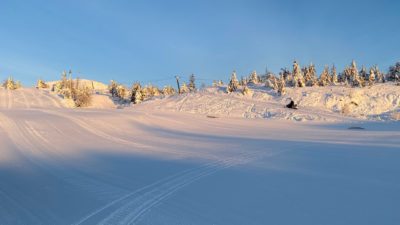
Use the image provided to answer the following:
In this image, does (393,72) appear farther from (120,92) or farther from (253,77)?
(120,92)

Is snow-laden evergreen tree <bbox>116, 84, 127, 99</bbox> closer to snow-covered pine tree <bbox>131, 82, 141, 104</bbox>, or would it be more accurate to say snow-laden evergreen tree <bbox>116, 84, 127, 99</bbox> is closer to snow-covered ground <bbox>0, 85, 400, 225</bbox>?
snow-covered pine tree <bbox>131, 82, 141, 104</bbox>

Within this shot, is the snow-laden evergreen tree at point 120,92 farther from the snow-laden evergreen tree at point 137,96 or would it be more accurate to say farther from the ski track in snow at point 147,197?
the ski track in snow at point 147,197

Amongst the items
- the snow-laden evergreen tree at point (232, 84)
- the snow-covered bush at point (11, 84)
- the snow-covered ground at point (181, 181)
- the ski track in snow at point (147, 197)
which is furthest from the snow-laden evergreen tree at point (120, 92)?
the ski track in snow at point (147, 197)

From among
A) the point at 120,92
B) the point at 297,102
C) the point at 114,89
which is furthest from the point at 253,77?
the point at 114,89

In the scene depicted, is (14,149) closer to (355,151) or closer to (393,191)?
(393,191)

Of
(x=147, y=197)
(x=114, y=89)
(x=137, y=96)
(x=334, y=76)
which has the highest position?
(x=334, y=76)

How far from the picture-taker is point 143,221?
21.1 ft

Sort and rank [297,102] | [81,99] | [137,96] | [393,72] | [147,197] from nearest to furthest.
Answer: [147,197] → [297,102] → [81,99] → [393,72] → [137,96]

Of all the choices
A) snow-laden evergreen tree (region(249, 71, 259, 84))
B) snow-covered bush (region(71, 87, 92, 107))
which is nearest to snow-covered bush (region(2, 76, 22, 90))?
snow-covered bush (region(71, 87, 92, 107))

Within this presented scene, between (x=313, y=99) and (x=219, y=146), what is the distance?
49093 mm

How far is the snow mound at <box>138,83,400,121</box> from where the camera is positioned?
54.3 m

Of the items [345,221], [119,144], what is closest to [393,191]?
[345,221]

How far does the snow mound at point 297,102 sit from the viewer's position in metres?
54.3

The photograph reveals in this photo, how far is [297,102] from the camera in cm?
6119
